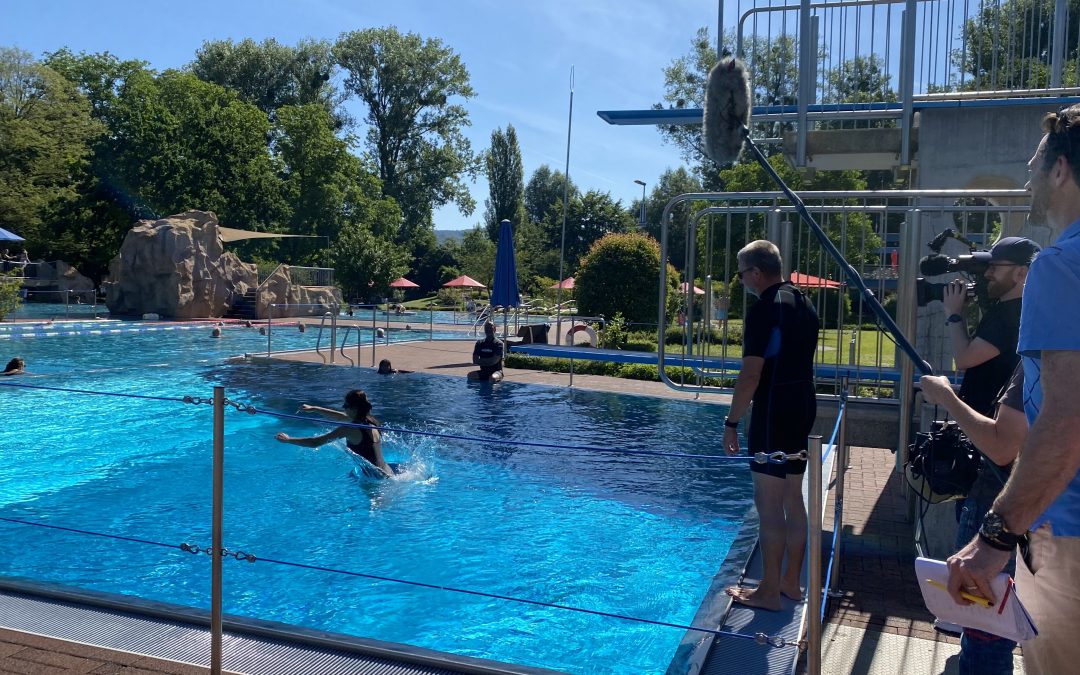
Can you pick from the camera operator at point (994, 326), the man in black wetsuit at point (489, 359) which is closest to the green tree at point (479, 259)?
the man in black wetsuit at point (489, 359)

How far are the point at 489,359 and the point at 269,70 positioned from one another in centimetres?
4831

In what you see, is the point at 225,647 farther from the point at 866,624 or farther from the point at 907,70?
the point at 907,70

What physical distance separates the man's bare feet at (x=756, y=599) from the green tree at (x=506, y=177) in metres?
64.7

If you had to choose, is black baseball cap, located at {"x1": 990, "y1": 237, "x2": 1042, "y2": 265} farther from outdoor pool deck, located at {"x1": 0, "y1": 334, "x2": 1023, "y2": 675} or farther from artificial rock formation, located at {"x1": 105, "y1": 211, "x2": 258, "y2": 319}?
artificial rock formation, located at {"x1": 105, "y1": 211, "x2": 258, "y2": 319}

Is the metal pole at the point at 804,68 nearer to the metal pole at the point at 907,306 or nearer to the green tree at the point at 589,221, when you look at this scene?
the metal pole at the point at 907,306

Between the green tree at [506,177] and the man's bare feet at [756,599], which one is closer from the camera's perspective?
the man's bare feet at [756,599]

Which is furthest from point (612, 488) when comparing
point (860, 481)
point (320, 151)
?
point (320, 151)

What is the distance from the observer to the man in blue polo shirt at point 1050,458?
A: 1.96 metres

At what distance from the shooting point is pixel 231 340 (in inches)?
994

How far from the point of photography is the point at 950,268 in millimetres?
3896

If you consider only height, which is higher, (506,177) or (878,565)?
(506,177)

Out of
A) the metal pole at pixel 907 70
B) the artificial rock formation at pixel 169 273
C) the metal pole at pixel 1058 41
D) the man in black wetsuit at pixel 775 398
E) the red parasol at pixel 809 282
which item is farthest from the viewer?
the artificial rock formation at pixel 169 273

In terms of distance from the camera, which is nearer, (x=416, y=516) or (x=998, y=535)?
(x=998, y=535)

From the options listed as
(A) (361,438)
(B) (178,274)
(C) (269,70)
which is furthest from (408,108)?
(A) (361,438)
